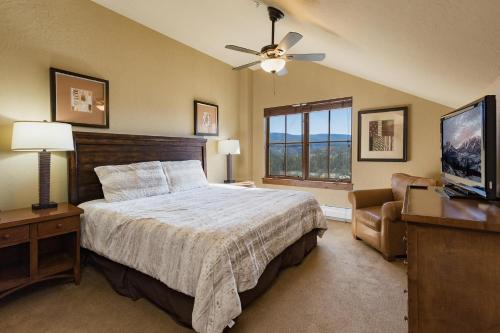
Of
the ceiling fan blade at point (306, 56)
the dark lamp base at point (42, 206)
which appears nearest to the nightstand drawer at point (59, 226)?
the dark lamp base at point (42, 206)

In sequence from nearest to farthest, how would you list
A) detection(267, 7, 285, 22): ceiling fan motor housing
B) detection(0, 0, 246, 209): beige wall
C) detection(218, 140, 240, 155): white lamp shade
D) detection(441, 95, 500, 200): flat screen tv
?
detection(441, 95, 500, 200): flat screen tv, detection(0, 0, 246, 209): beige wall, detection(267, 7, 285, 22): ceiling fan motor housing, detection(218, 140, 240, 155): white lamp shade

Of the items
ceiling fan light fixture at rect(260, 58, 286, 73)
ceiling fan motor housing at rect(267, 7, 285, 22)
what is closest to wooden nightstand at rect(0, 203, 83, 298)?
ceiling fan light fixture at rect(260, 58, 286, 73)

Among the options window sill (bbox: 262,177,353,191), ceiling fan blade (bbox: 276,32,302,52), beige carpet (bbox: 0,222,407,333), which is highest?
ceiling fan blade (bbox: 276,32,302,52)

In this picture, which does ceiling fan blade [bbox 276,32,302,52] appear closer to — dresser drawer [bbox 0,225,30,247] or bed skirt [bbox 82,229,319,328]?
bed skirt [bbox 82,229,319,328]

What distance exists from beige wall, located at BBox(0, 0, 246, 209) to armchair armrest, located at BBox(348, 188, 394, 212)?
109 inches

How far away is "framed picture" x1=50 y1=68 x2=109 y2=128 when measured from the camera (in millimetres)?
2703

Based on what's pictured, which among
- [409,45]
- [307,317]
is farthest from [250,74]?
[307,317]

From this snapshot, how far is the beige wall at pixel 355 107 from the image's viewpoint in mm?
3621

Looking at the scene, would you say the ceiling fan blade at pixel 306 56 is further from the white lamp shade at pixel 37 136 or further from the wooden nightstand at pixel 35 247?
the wooden nightstand at pixel 35 247

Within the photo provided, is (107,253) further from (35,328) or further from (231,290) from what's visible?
(231,290)

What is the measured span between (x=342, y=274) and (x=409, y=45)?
6.91 feet

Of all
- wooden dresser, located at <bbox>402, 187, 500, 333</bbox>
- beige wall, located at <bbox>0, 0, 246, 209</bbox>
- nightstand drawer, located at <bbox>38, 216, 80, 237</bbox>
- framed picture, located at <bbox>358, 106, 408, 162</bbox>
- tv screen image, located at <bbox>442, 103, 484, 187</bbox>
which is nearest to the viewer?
wooden dresser, located at <bbox>402, 187, 500, 333</bbox>

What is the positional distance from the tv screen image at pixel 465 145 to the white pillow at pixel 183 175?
115 inches

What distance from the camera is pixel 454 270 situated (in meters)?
1.10
